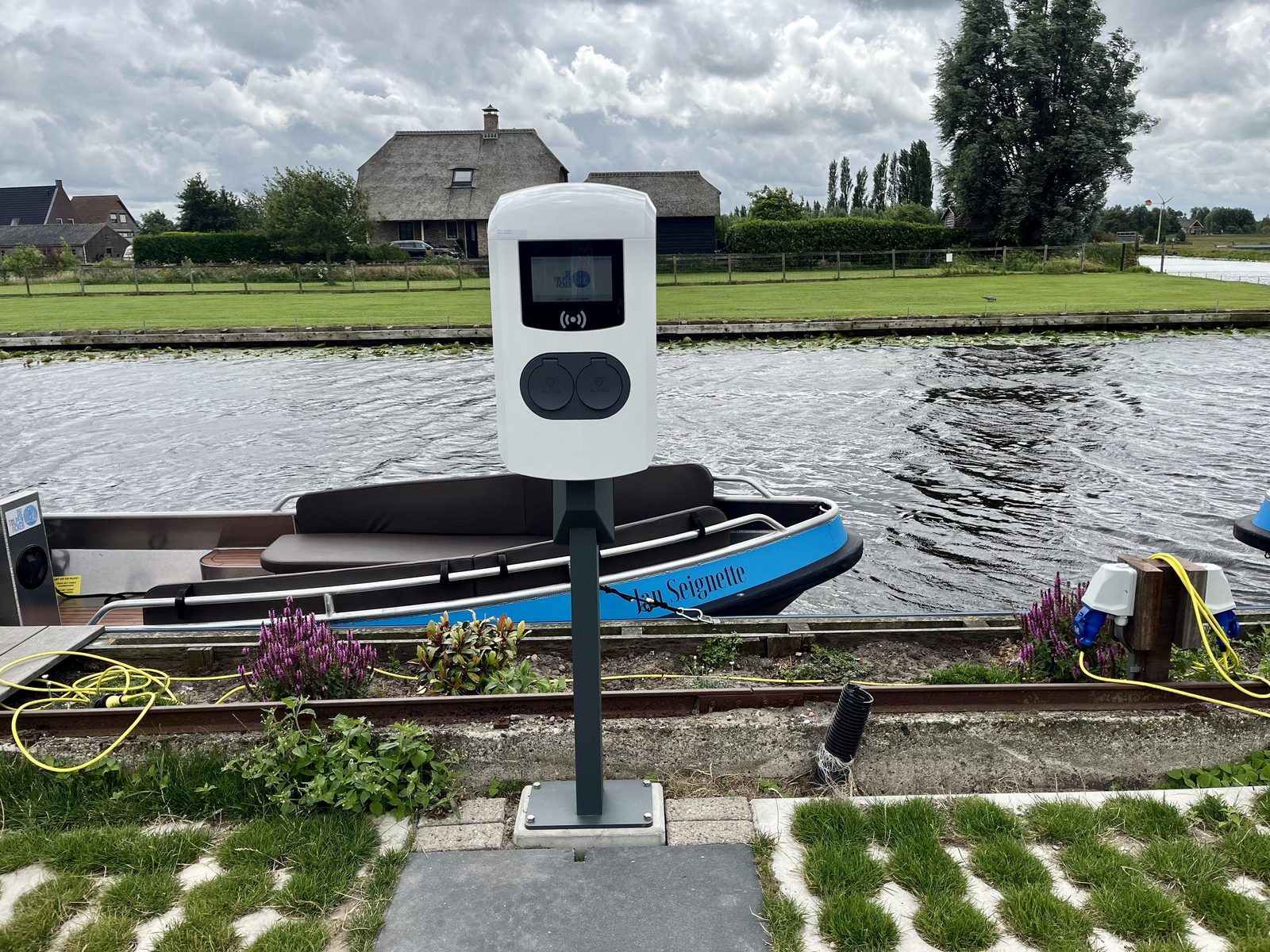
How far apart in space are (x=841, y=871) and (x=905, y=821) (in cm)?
43

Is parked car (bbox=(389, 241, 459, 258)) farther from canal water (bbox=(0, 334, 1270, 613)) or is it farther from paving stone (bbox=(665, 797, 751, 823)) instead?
paving stone (bbox=(665, 797, 751, 823))

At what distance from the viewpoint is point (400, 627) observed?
231 inches

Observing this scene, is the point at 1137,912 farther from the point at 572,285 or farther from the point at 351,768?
the point at 351,768

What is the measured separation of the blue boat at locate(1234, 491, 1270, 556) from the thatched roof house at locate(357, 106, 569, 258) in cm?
5655

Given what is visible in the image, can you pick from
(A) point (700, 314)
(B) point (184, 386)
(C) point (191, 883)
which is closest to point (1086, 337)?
(A) point (700, 314)

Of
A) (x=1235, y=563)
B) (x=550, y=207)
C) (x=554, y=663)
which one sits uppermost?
(x=550, y=207)

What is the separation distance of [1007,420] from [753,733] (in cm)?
1585

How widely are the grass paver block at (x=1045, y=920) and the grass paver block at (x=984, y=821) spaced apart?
34 centimetres

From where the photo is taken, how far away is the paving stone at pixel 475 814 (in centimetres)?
379

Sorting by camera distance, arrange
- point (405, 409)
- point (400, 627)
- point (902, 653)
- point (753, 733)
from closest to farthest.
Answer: point (753, 733) < point (902, 653) < point (400, 627) < point (405, 409)

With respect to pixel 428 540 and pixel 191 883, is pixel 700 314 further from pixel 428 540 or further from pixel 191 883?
pixel 191 883

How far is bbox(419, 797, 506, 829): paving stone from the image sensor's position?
3789mm

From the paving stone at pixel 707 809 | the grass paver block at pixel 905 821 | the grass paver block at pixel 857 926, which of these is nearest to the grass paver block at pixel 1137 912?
the grass paver block at pixel 905 821

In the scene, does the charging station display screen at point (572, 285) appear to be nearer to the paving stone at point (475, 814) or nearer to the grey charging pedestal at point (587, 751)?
the grey charging pedestal at point (587, 751)
